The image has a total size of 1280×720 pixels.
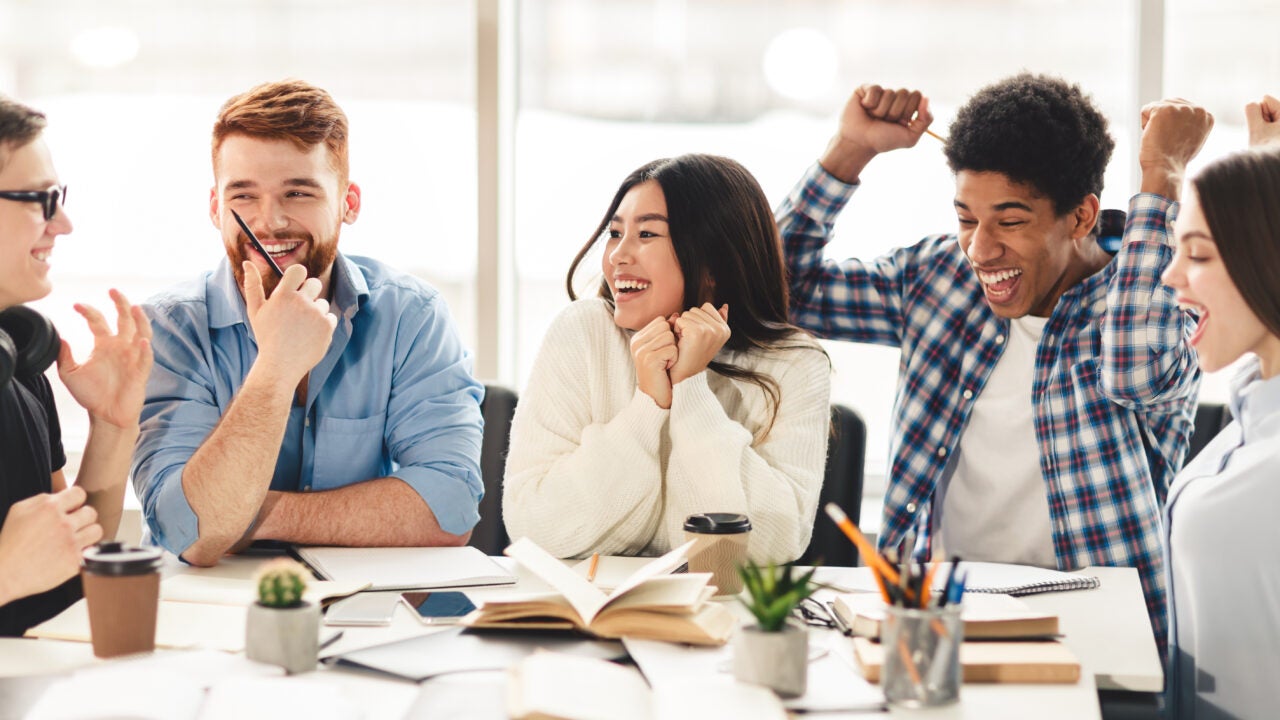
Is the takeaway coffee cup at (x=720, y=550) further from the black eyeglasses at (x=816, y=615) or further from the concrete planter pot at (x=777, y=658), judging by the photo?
the concrete planter pot at (x=777, y=658)

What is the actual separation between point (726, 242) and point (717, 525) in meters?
0.78

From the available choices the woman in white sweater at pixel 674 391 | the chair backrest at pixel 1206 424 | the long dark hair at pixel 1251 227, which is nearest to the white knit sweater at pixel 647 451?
the woman in white sweater at pixel 674 391

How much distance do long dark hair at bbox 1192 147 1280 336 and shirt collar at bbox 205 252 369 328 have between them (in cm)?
145

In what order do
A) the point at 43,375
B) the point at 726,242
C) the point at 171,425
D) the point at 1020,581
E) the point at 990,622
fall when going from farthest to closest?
1. the point at 726,242
2. the point at 171,425
3. the point at 43,375
4. the point at 1020,581
5. the point at 990,622

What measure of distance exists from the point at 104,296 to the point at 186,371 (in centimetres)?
173

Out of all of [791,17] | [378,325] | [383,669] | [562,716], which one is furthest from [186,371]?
[791,17]

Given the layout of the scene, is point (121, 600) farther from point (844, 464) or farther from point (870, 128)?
point (870, 128)

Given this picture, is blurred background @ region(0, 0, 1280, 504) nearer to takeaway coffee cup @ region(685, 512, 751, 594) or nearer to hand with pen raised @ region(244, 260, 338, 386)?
hand with pen raised @ region(244, 260, 338, 386)

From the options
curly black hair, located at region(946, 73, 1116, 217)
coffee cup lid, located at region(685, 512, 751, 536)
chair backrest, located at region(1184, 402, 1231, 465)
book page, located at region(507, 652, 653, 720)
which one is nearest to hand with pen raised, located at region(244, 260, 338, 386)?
coffee cup lid, located at region(685, 512, 751, 536)

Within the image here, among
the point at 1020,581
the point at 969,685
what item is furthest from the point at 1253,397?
the point at 969,685

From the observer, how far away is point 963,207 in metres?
2.30

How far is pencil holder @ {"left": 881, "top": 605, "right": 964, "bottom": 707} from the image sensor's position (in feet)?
3.82

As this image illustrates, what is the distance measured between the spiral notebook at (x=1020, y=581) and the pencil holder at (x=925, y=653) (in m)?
0.44

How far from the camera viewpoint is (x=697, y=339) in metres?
1.99
